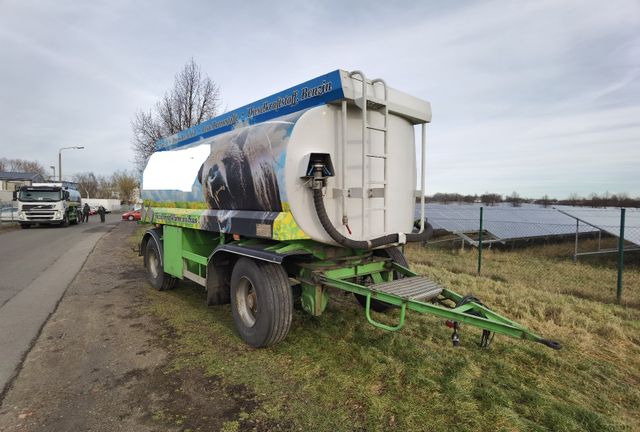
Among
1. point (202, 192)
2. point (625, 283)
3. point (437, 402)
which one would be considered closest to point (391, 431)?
point (437, 402)

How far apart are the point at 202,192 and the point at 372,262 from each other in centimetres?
258

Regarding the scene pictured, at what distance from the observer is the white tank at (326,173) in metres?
3.69

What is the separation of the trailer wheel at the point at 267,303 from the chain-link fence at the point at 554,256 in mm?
5866

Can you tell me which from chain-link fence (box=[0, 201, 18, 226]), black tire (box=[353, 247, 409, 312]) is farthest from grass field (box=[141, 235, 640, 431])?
chain-link fence (box=[0, 201, 18, 226])

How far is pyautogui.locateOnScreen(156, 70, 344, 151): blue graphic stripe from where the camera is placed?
368cm

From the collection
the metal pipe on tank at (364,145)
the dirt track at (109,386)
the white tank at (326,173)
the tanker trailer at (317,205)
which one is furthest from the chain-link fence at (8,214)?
the metal pipe on tank at (364,145)

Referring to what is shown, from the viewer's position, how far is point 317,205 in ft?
11.7

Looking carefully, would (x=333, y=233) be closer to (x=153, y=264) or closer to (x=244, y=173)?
(x=244, y=173)

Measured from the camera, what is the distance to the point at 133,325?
196 inches

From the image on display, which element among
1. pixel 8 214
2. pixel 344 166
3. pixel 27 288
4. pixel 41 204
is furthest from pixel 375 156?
pixel 8 214

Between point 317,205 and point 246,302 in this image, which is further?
point 246,302

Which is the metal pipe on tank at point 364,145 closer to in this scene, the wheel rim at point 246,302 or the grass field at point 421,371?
the grass field at point 421,371

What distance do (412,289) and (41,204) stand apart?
961 inches

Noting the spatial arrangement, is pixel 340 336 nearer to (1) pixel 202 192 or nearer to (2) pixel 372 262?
(2) pixel 372 262
